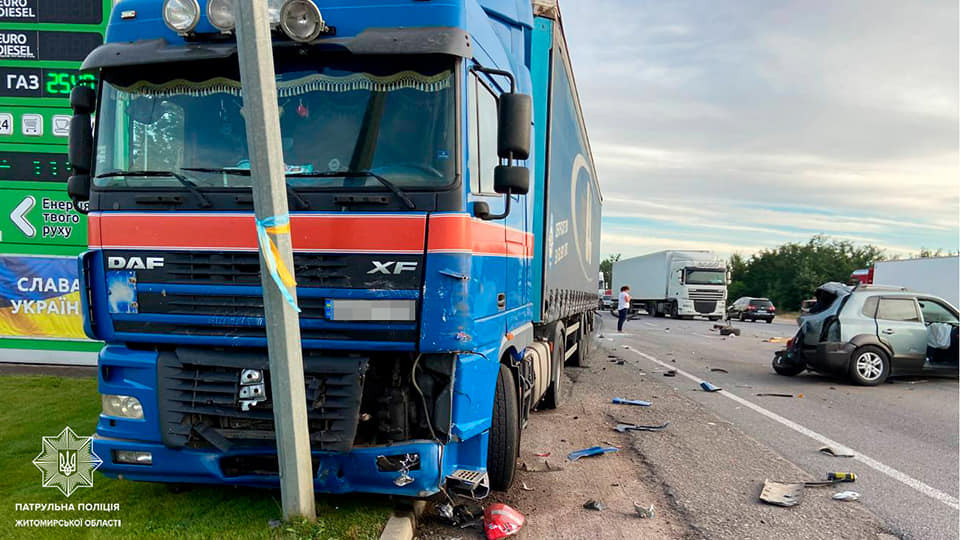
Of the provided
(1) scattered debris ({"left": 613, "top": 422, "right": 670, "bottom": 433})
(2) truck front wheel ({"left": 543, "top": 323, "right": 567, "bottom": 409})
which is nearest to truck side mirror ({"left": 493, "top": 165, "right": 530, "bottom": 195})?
(2) truck front wheel ({"left": 543, "top": 323, "right": 567, "bottom": 409})

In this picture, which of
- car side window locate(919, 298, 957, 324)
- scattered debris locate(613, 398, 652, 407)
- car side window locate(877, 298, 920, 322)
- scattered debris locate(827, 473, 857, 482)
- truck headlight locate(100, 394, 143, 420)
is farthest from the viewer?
car side window locate(919, 298, 957, 324)

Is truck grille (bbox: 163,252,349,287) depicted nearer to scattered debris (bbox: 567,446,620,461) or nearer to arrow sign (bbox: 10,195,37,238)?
scattered debris (bbox: 567,446,620,461)

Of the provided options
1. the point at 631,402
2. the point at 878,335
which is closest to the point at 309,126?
the point at 631,402

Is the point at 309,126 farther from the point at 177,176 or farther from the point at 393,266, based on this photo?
the point at 393,266

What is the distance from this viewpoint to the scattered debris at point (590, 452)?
231 inches

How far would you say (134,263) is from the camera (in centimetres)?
377

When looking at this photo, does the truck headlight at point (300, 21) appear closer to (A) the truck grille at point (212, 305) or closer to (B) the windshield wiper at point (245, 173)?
(B) the windshield wiper at point (245, 173)

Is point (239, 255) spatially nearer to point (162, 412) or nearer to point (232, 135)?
point (232, 135)

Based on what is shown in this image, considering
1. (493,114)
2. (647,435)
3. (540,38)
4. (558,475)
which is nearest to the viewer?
(493,114)

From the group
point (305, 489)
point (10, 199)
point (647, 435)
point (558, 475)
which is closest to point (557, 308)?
point (647, 435)

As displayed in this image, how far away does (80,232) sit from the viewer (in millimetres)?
8797

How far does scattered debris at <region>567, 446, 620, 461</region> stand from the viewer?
231 inches

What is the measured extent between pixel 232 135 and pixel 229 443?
1.80 meters

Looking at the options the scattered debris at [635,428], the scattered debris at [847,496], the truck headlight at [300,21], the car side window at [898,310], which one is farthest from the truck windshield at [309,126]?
the car side window at [898,310]
